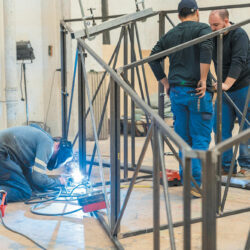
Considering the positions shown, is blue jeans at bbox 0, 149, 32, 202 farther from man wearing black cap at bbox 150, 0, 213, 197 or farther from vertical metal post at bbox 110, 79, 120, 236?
man wearing black cap at bbox 150, 0, 213, 197

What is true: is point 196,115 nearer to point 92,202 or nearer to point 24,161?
point 92,202

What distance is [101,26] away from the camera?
16.1 ft

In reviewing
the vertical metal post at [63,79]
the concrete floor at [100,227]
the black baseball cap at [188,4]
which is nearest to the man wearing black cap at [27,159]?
the concrete floor at [100,227]

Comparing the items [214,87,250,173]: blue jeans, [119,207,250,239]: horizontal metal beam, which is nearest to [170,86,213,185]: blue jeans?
[119,207,250,239]: horizontal metal beam

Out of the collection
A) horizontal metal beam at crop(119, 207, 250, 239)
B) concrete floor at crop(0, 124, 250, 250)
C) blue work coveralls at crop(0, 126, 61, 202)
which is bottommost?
concrete floor at crop(0, 124, 250, 250)

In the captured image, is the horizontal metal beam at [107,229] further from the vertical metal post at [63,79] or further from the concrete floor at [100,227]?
the vertical metal post at [63,79]

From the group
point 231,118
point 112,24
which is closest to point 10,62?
point 112,24

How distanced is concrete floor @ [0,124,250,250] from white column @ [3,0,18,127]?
11.2 ft

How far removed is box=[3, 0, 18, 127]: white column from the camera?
766 centimetres

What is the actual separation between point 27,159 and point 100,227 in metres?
1.24

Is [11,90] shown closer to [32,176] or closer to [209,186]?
[32,176]

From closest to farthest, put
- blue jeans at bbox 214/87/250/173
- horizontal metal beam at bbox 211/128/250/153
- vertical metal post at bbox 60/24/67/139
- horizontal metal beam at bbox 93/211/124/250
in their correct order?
horizontal metal beam at bbox 211/128/250/153
horizontal metal beam at bbox 93/211/124/250
blue jeans at bbox 214/87/250/173
vertical metal post at bbox 60/24/67/139

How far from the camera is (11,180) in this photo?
180 inches

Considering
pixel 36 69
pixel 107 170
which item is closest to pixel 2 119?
pixel 36 69
